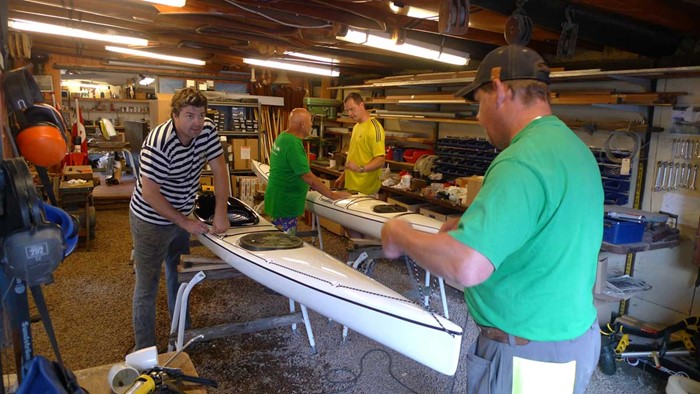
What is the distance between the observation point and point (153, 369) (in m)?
1.37

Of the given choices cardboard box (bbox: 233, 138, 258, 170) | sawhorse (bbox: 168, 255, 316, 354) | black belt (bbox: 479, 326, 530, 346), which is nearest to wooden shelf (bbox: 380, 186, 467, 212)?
sawhorse (bbox: 168, 255, 316, 354)

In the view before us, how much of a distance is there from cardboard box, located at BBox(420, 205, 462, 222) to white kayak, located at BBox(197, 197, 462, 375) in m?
2.06

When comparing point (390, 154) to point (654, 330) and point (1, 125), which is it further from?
point (1, 125)

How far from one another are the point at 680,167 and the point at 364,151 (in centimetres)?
261

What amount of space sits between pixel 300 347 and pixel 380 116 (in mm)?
3613

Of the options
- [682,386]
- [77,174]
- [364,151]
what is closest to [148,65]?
[77,174]

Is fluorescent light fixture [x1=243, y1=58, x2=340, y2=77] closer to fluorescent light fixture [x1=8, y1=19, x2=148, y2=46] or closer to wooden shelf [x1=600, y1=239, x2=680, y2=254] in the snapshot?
fluorescent light fixture [x1=8, y1=19, x2=148, y2=46]

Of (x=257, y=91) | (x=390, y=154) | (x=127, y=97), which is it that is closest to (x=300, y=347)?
(x=390, y=154)

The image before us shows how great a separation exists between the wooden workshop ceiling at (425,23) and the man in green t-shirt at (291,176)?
2.66 feet

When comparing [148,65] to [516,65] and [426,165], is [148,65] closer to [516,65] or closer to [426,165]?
[426,165]

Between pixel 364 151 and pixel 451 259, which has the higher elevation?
pixel 364 151

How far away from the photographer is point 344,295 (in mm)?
2381

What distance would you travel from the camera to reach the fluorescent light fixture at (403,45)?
3.46 metres

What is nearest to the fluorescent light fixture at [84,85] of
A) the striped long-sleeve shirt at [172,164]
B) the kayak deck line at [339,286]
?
the striped long-sleeve shirt at [172,164]
